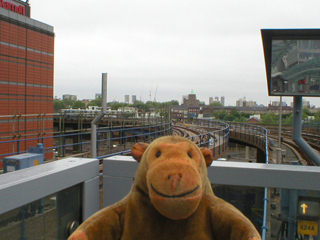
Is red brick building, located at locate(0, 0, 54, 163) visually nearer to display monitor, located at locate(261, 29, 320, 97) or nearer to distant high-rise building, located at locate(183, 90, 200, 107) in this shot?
display monitor, located at locate(261, 29, 320, 97)

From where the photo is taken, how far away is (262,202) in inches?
115

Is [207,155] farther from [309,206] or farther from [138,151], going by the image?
[309,206]

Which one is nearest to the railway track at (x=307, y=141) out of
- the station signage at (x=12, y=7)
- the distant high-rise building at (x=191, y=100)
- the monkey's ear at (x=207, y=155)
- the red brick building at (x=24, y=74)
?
the red brick building at (x=24, y=74)

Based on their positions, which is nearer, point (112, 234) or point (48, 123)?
point (112, 234)

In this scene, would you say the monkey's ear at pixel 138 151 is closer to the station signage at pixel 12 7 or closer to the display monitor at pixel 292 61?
the display monitor at pixel 292 61

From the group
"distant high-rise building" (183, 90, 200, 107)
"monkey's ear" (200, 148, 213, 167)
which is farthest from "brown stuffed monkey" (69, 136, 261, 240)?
"distant high-rise building" (183, 90, 200, 107)

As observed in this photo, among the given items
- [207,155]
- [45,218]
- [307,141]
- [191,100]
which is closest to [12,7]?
[45,218]

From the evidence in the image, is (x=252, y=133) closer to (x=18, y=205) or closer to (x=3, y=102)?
(x=3, y=102)

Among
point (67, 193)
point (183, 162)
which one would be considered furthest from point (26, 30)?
point (183, 162)

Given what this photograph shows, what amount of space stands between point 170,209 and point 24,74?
16.8 meters

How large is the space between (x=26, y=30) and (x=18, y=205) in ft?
54.2

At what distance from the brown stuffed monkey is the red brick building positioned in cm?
1341

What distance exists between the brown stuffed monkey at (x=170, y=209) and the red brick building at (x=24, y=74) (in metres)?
13.4

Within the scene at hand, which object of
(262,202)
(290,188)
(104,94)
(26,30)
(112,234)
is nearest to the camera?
(112,234)
